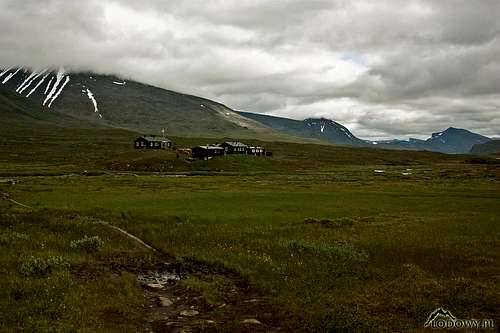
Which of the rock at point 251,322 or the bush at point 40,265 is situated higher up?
the bush at point 40,265

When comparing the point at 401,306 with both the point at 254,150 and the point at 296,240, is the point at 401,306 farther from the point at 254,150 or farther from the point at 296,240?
the point at 254,150

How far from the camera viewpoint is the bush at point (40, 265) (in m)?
19.1

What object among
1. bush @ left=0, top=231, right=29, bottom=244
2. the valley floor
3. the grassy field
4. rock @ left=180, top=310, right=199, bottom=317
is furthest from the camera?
bush @ left=0, top=231, right=29, bottom=244

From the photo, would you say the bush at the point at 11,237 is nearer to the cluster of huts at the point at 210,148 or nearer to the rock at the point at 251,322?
the rock at the point at 251,322

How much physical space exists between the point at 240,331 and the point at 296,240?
14.4 m

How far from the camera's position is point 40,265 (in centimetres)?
1945

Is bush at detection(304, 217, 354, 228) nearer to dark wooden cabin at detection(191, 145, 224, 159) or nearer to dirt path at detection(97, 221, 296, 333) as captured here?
dirt path at detection(97, 221, 296, 333)

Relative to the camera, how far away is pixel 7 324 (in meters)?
13.9

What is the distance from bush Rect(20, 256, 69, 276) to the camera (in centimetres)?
1908

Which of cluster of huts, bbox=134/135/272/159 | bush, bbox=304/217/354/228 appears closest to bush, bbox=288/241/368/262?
bush, bbox=304/217/354/228

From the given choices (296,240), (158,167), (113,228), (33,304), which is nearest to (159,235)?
(113,228)

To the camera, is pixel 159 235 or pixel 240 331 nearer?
pixel 240 331

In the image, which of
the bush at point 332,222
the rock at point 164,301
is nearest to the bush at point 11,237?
the rock at point 164,301

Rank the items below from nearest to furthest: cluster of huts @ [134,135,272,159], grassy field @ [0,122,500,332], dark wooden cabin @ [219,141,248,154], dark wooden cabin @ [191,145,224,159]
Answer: grassy field @ [0,122,500,332] < dark wooden cabin @ [191,145,224,159] < cluster of huts @ [134,135,272,159] < dark wooden cabin @ [219,141,248,154]
